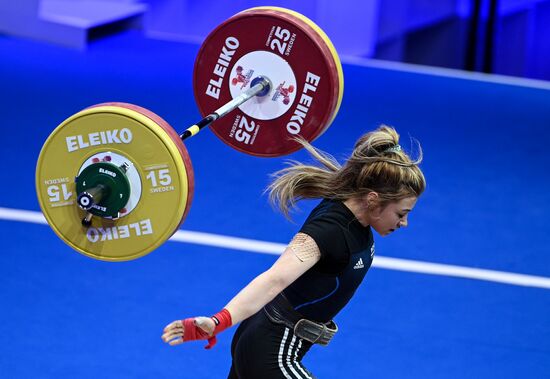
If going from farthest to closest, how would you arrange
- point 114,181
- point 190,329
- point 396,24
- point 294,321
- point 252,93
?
point 396,24, point 252,93, point 294,321, point 114,181, point 190,329

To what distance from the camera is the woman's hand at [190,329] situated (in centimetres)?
285

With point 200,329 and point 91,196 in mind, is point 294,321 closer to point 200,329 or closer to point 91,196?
point 200,329

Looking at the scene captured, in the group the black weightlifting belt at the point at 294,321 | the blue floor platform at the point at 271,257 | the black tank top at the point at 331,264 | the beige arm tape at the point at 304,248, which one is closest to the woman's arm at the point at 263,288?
the beige arm tape at the point at 304,248

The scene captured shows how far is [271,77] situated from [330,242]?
49.6 inches

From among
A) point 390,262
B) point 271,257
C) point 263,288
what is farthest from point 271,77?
point 390,262

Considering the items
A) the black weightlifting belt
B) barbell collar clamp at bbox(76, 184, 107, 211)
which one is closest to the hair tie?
the black weightlifting belt

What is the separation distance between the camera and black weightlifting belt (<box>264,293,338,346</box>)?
3232 mm

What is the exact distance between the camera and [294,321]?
323 cm

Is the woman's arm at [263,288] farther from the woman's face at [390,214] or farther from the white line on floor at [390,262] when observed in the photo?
the white line on floor at [390,262]

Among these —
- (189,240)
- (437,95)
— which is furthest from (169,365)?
(437,95)

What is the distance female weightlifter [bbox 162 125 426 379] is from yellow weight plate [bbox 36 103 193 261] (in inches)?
14.3

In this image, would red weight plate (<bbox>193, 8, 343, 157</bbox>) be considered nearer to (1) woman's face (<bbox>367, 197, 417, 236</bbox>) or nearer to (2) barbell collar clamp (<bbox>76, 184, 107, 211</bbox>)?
(1) woman's face (<bbox>367, 197, 417, 236</bbox>)

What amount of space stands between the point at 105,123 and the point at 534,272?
12.1ft

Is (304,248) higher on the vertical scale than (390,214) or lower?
lower
